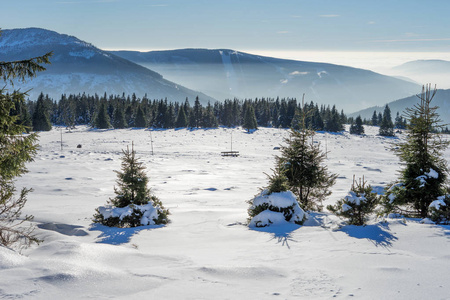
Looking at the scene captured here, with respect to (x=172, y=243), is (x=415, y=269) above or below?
above

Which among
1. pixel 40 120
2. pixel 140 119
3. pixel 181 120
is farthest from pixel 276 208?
pixel 181 120

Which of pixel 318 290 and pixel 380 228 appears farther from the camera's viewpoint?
pixel 380 228

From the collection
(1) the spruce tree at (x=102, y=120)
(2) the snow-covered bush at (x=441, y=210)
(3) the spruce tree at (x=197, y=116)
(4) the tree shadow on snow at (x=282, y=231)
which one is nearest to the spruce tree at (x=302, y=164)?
(4) the tree shadow on snow at (x=282, y=231)

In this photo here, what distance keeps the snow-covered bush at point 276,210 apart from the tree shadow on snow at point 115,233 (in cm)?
359

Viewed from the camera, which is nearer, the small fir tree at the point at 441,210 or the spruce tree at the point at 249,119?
the small fir tree at the point at 441,210

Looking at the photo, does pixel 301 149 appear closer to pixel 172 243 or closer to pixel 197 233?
pixel 197 233

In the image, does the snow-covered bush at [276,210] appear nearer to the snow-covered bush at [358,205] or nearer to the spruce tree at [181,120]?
the snow-covered bush at [358,205]

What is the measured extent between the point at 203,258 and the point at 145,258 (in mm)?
1294

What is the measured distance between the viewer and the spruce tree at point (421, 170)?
11414 millimetres

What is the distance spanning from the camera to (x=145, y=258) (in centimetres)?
736

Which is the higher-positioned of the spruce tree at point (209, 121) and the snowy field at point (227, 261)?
the spruce tree at point (209, 121)

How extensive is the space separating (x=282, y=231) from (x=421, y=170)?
5525 mm

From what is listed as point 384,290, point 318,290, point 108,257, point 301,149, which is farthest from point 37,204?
point 384,290

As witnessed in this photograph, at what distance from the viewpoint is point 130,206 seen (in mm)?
11906
